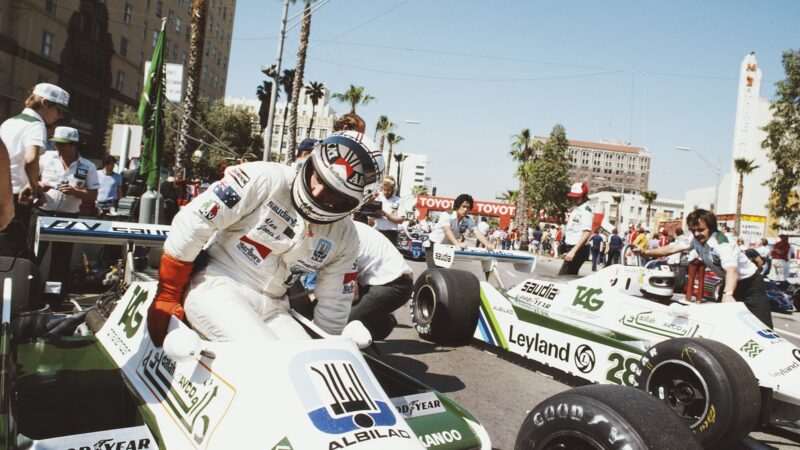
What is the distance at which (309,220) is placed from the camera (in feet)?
9.48

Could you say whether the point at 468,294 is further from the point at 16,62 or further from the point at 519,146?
the point at 519,146

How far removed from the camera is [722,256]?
5508 millimetres

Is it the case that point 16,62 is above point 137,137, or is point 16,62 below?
above

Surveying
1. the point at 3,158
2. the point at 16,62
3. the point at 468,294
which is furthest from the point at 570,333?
the point at 16,62

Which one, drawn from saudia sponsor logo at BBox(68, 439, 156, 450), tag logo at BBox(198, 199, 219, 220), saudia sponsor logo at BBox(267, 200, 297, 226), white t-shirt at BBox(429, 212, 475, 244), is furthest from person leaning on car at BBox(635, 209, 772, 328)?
saudia sponsor logo at BBox(68, 439, 156, 450)

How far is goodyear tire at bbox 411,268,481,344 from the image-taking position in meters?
5.78

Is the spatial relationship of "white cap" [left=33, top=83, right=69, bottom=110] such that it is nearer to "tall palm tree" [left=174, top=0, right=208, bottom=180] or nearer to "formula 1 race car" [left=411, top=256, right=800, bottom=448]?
"formula 1 race car" [left=411, top=256, right=800, bottom=448]

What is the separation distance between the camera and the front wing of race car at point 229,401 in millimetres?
1973

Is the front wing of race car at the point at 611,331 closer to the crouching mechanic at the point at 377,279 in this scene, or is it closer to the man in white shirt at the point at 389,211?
the crouching mechanic at the point at 377,279

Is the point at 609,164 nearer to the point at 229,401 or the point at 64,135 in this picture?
the point at 64,135

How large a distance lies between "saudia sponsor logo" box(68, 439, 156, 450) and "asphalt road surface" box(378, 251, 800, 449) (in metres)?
2.12

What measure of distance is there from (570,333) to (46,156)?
20.0 ft

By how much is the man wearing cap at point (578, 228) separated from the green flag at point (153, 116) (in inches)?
216

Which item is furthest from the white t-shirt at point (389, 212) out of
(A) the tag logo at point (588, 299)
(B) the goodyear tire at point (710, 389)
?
(B) the goodyear tire at point (710, 389)
